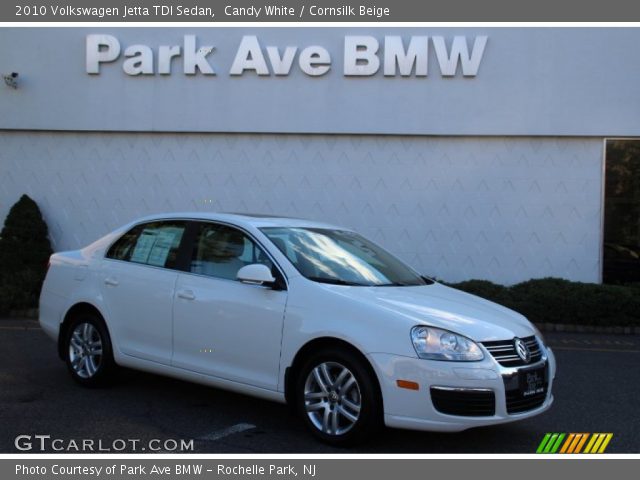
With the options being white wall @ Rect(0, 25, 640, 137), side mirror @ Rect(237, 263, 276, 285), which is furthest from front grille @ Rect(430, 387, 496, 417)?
white wall @ Rect(0, 25, 640, 137)

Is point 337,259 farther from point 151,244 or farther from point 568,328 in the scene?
point 568,328

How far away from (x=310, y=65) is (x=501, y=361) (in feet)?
30.1

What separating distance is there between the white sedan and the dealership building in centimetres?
655

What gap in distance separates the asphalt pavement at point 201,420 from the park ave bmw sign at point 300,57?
6.61 metres

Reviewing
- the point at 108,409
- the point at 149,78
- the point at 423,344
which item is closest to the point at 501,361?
the point at 423,344

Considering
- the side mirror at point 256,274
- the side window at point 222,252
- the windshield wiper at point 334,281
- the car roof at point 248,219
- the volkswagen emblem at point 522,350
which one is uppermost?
the car roof at point 248,219

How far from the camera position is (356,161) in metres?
13.4

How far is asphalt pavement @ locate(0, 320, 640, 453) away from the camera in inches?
212

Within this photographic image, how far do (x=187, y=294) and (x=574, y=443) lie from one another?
3.21 metres

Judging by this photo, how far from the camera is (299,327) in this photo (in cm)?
545

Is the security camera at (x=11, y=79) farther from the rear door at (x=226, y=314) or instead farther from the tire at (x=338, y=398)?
the tire at (x=338, y=398)

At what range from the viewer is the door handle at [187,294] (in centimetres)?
614

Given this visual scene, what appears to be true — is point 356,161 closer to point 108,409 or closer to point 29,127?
point 29,127

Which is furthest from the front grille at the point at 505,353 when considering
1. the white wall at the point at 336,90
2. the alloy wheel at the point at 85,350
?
the white wall at the point at 336,90
